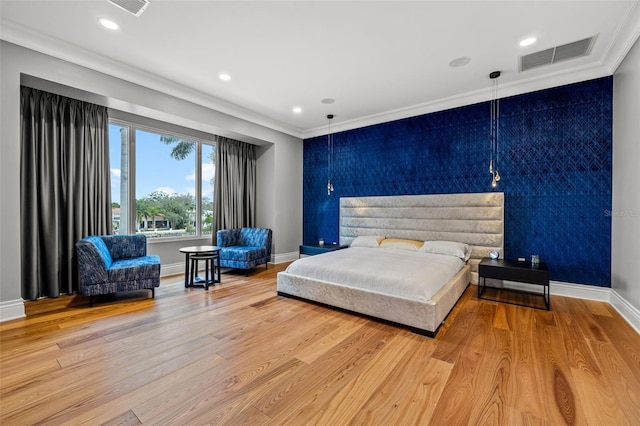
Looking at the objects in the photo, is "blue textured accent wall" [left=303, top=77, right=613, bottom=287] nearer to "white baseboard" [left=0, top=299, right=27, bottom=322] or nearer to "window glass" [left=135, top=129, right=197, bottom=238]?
"window glass" [left=135, top=129, right=197, bottom=238]

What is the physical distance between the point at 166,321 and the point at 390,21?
3672 mm

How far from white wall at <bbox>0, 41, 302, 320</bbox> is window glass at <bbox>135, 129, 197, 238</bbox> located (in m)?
0.37

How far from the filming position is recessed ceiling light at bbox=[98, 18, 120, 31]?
8.64 ft

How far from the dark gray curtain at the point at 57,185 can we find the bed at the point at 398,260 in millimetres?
2800

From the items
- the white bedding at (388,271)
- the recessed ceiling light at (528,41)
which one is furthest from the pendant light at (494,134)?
the white bedding at (388,271)

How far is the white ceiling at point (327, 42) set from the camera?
249 cm

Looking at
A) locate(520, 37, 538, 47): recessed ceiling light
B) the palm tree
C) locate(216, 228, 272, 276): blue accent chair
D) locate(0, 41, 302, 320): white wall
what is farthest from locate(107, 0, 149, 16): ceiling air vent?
locate(520, 37, 538, 47): recessed ceiling light

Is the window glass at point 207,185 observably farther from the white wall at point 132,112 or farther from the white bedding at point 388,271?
the white bedding at point 388,271

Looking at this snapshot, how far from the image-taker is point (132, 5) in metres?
2.43

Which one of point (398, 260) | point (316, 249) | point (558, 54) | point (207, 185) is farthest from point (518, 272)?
point (207, 185)

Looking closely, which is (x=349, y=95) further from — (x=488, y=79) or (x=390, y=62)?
(x=488, y=79)

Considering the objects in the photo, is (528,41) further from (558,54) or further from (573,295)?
(573,295)

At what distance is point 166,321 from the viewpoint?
9.31ft

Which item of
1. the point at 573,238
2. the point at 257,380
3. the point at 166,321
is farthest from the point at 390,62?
the point at 166,321
